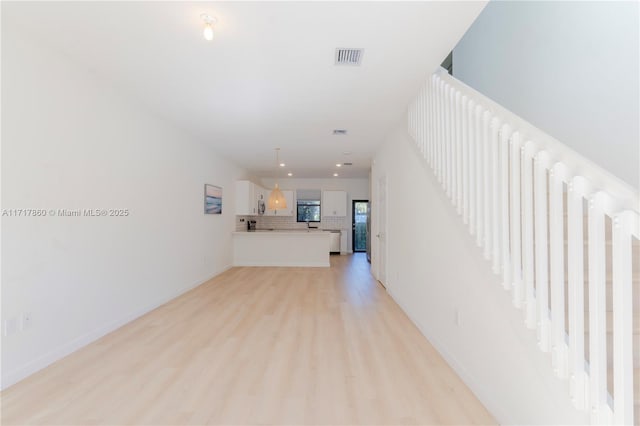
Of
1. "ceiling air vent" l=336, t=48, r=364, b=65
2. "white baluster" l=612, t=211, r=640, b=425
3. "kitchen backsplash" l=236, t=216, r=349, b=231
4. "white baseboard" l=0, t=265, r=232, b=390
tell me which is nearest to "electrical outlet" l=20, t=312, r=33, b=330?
"white baseboard" l=0, t=265, r=232, b=390

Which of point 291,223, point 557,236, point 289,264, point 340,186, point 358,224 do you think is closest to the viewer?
point 557,236

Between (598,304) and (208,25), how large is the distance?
2.70 m

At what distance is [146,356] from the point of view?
254cm

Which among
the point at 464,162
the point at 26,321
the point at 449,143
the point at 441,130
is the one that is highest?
the point at 441,130

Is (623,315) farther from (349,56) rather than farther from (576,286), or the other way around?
(349,56)

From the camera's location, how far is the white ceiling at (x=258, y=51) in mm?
2021

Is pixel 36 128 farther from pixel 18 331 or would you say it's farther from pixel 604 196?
pixel 604 196

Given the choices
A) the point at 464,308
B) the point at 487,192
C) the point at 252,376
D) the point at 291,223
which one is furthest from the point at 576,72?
the point at 291,223

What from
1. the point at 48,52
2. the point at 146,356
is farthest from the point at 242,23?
the point at 146,356

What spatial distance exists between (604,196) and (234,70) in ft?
9.30

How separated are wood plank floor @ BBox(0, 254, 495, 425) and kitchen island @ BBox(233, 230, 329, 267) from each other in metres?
3.66

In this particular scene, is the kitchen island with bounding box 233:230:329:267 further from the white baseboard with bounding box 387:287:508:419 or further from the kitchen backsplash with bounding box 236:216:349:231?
the white baseboard with bounding box 387:287:508:419

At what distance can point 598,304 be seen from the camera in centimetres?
116

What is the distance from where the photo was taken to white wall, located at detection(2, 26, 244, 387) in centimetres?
220
